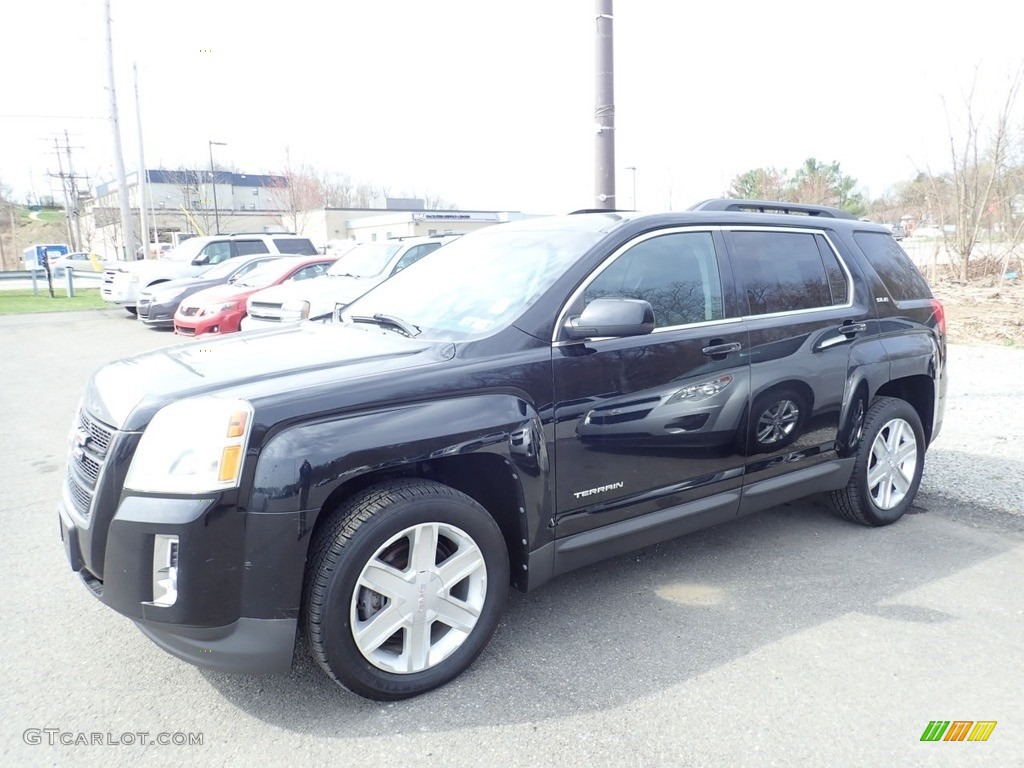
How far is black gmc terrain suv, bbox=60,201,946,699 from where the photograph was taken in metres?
2.62

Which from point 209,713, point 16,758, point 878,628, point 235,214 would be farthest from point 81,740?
point 235,214

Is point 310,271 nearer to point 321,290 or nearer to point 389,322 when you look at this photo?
point 321,290

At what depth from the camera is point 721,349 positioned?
3.75 m

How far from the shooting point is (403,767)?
2.54 m

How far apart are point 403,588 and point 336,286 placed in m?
8.29

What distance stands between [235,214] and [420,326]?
211ft

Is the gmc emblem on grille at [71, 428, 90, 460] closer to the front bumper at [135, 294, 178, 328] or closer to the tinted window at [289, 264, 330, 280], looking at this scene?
the tinted window at [289, 264, 330, 280]

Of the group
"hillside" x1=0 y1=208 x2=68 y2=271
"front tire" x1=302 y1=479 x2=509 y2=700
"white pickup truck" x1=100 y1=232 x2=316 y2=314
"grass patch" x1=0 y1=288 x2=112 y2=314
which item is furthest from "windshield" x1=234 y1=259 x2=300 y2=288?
"hillside" x1=0 y1=208 x2=68 y2=271

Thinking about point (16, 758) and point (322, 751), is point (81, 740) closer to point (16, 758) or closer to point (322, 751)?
point (16, 758)

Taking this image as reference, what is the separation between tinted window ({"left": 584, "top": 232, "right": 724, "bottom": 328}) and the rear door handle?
0.15m

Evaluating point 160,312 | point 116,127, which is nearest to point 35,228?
point 116,127

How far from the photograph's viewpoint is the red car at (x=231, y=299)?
12.0 meters

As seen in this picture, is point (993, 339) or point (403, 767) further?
point (993, 339)

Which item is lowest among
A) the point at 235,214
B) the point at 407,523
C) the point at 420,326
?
the point at 407,523
